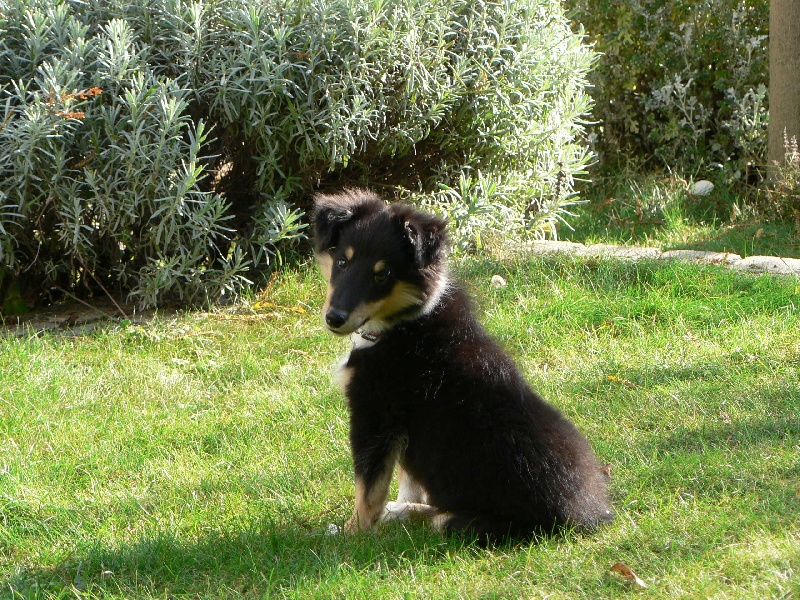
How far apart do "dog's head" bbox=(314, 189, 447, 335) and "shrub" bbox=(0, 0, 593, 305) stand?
2.58 metres

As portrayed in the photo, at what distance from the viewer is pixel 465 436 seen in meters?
3.87

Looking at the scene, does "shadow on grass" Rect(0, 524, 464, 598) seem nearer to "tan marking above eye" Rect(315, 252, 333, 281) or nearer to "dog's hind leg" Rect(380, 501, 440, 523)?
"dog's hind leg" Rect(380, 501, 440, 523)

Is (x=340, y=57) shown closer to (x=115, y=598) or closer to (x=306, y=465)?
(x=306, y=465)

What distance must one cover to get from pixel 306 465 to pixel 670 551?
197 cm

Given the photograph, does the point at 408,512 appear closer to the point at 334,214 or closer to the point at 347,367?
the point at 347,367

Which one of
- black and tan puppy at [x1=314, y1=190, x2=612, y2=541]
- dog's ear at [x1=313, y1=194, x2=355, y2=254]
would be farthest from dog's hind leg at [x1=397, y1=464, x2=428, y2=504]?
dog's ear at [x1=313, y1=194, x2=355, y2=254]

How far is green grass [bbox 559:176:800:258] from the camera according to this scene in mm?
8516

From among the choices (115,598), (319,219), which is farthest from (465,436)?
(115,598)

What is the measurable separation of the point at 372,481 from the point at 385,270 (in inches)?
35.4

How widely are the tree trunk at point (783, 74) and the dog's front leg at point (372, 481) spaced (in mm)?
6540

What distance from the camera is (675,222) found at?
8922 mm

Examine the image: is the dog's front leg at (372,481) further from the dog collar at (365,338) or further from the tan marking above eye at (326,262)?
the tan marking above eye at (326,262)

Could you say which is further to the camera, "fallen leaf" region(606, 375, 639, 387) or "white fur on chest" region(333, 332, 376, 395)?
"fallen leaf" region(606, 375, 639, 387)

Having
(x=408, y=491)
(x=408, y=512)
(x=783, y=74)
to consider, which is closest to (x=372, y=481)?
(x=408, y=512)
